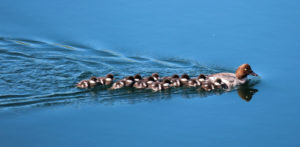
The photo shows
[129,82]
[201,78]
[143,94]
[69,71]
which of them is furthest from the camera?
[69,71]

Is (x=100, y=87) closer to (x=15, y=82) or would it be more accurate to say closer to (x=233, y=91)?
(x=15, y=82)

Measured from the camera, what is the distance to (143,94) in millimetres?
9273

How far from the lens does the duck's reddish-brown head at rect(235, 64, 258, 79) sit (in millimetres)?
9867

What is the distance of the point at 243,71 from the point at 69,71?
10.8ft

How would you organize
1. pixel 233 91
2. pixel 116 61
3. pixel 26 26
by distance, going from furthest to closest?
pixel 26 26 → pixel 116 61 → pixel 233 91

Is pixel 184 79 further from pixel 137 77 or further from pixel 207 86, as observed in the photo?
pixel 137 77

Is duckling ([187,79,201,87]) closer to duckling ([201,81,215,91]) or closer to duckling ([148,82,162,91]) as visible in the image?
duckling ([201,81,215,91])

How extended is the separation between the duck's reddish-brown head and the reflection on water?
8.6 inches

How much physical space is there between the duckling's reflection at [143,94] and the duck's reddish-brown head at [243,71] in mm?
375

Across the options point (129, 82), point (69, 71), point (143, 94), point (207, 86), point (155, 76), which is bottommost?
point (143, 94)

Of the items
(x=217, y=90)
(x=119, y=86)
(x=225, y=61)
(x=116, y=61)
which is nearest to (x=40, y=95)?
(x=119, y=86)

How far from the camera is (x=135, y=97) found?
9141 millimetres

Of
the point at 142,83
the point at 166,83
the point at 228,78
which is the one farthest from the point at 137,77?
the point at 228,78

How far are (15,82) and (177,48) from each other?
3.53 metres
